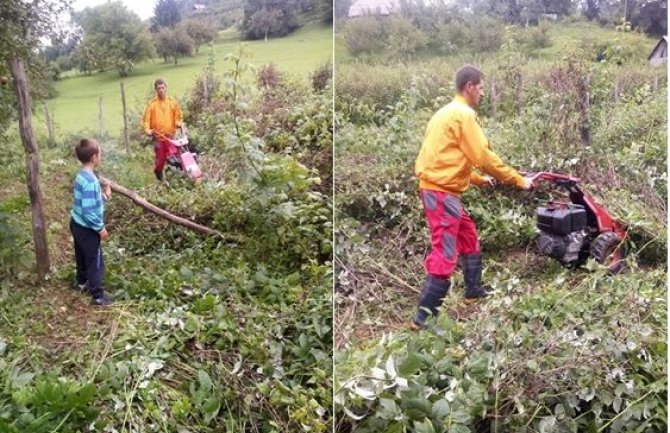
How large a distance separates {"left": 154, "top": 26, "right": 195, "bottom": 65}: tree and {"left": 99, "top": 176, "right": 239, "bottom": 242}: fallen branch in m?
0.49

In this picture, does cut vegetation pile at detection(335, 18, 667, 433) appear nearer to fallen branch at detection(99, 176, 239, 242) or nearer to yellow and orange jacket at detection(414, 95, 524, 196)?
yellow and orange jacket at detection(414, 95, 524, 196)

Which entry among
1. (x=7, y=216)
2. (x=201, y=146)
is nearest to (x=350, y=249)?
(x=201, y=146)

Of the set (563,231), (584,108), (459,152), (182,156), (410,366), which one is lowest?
(410,366)

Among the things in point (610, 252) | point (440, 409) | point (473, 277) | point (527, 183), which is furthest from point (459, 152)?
point (440, 409)

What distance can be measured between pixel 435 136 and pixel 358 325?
2.03ft

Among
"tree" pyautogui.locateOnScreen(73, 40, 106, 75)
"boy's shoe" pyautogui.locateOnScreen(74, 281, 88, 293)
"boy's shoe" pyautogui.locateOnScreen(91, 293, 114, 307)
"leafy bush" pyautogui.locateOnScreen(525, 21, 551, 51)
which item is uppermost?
"leafy bush" pyautogui.locateOnScreen(525, 21, 551, 51)

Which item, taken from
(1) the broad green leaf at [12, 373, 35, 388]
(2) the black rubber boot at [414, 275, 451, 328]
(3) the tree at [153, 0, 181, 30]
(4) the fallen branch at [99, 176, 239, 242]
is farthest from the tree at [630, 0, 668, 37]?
(1) the broad green leaf at [12, 373, 35, 388]

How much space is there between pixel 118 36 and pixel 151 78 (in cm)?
18

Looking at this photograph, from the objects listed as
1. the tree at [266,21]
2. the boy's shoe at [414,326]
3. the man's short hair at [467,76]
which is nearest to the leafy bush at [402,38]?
the man's short hair at [467,76]

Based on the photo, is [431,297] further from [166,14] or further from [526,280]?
[166,14]

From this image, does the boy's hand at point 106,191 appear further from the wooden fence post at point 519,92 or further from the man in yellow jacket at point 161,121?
the wooden fence post at point 519,92

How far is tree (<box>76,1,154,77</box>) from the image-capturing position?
→ 242cm

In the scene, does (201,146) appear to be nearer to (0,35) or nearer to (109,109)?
(109,109)

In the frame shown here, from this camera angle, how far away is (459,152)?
6.63ft
